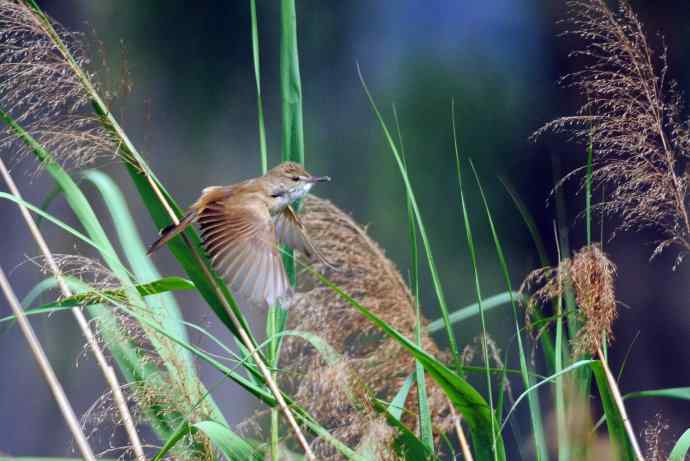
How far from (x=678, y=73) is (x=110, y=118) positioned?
90.7 inches

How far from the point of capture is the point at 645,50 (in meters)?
1.37

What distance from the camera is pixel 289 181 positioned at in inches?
63.9

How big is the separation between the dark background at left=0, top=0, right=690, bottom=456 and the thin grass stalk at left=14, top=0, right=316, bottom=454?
4.87ft

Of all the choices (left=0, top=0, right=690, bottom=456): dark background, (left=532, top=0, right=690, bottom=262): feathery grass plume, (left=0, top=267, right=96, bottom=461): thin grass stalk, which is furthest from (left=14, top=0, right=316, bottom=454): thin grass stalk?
(left=0, top=0, right=690, bottom=456): dark background

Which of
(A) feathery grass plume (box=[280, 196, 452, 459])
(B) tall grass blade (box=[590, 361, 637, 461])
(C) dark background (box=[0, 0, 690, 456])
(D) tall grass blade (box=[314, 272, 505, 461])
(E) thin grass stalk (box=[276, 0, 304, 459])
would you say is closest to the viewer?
(D) tall grass blade (box=[314, 272, 505, 461])

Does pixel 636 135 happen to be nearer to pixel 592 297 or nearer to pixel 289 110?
pixel 592 297

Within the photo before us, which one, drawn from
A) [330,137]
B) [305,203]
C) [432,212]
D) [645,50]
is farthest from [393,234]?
[645,50]

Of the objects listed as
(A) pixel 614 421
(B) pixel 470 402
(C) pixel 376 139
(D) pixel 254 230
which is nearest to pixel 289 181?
(D) pixel 254 230

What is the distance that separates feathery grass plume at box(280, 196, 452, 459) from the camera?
1.33 m

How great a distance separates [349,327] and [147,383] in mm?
448

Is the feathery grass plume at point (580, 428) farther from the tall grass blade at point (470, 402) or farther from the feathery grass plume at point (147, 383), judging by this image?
the feathery grass plume at point (147, 383)

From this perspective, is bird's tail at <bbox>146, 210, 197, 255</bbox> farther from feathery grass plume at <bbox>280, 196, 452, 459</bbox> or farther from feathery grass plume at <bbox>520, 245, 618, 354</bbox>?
feathery grass plume at <bbox>520, 245, 618, 354</bbox>

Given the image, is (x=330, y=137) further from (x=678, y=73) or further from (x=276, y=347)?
(x=276, y=347)

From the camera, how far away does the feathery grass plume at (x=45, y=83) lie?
125 centimetres
